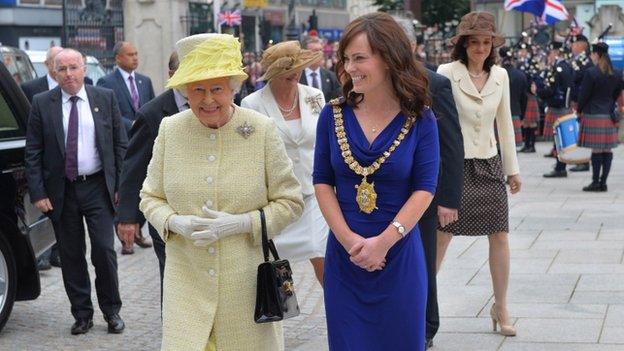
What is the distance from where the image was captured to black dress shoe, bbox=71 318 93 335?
26.9ft

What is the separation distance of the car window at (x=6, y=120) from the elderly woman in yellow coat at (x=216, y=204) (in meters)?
3.90

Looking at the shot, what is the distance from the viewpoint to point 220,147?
484cm

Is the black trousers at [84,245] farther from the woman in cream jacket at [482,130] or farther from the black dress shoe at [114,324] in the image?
the woman in cream jacket at [482,130]

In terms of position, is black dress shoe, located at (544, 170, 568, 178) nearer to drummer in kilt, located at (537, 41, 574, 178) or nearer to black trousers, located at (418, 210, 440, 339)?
drummer in kilt, located at (537, 41, 574, 178)

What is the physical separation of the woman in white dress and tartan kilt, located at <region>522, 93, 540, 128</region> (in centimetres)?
1505

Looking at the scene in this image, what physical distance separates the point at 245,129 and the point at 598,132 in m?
11.6

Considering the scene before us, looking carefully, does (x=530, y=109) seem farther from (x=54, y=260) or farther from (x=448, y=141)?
→ (x=448, y=141)

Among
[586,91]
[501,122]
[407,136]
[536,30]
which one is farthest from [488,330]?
[536,30]

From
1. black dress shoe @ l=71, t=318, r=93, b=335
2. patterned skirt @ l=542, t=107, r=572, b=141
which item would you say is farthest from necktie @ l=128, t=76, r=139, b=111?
patterned skirt @ l=542, t=107, r=572, b=141

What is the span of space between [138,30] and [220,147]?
61.8ft

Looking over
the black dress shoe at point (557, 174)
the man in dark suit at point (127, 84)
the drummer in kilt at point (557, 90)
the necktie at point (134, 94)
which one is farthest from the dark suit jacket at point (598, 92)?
the necktie at point (134, 94)

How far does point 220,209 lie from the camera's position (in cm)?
480

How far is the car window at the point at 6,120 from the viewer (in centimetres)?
854

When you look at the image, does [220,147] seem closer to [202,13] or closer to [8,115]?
[8,115]
